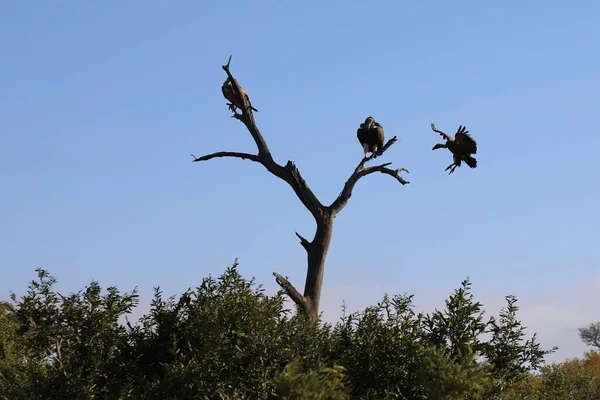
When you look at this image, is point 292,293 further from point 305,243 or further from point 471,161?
point 471,161

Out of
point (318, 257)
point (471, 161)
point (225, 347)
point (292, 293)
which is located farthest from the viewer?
point (471, 161)

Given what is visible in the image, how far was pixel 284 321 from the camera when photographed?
17234mm

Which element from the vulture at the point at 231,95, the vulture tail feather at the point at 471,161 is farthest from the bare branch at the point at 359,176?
the vulture at the point at 231,95

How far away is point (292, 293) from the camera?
2044 cm

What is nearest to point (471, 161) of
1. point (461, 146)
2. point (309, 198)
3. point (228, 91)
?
point (461, 146)

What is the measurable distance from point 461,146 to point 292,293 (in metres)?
A: 5.40

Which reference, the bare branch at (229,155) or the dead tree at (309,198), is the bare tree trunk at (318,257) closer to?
the dead tree at (309,198)

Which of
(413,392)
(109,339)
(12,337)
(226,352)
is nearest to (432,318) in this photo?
(413,392)

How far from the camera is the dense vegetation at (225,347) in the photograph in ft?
53.2

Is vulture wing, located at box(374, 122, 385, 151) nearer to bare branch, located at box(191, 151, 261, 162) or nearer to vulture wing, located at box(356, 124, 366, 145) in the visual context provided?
vulture wing, located at box(356, 124, 366, 145)

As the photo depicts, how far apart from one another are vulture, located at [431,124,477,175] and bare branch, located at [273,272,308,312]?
505cm

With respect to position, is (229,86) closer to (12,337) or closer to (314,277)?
(314,277)

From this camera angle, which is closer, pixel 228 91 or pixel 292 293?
pixel 292 293

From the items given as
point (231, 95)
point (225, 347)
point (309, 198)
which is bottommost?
point (225, 347)
